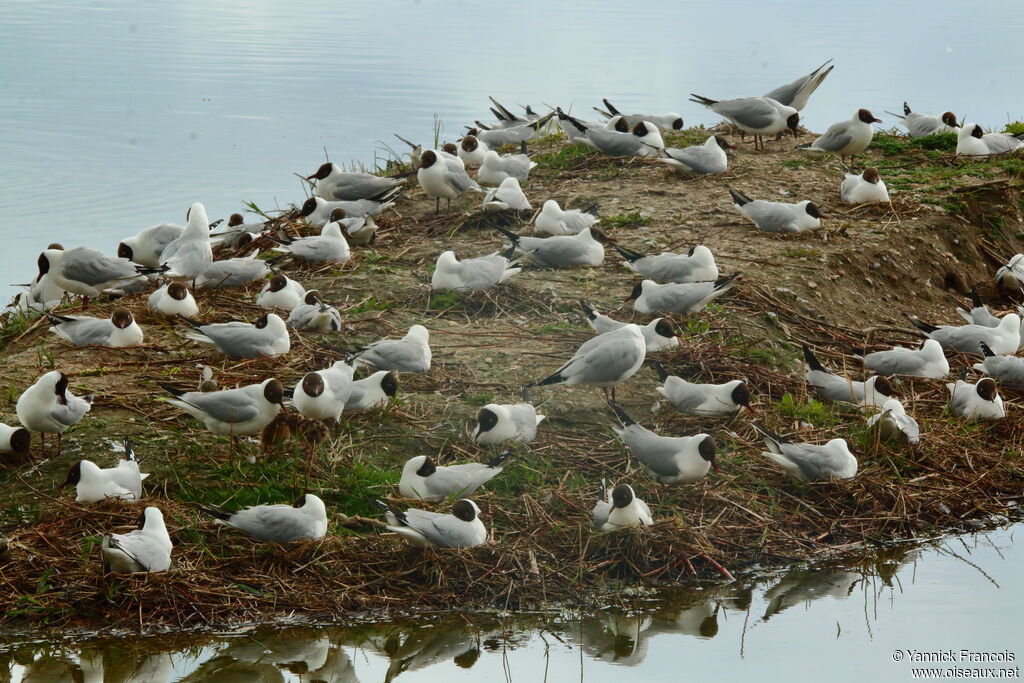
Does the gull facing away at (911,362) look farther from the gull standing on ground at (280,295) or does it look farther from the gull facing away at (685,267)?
the gull standing on ground at (280,295)

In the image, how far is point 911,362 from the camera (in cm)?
745

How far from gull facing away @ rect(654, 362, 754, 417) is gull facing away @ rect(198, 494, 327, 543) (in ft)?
7.42

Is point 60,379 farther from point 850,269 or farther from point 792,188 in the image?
point 792,188

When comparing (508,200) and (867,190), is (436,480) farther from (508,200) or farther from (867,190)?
(867,190)

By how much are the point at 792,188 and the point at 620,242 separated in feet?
7.12

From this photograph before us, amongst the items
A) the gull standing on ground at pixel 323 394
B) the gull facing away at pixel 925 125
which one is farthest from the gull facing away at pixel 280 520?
the gull facing away at pixel 925 125

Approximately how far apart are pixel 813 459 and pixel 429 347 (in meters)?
2.43

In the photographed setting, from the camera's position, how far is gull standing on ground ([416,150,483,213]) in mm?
9727

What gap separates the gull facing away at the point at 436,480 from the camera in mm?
5742

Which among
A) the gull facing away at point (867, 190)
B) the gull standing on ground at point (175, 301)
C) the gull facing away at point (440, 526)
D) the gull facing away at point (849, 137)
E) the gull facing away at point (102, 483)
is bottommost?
the gull facing away at point (102, 483)

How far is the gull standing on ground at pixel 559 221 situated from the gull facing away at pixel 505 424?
278 cm

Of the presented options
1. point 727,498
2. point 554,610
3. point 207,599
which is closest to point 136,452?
point 207,599

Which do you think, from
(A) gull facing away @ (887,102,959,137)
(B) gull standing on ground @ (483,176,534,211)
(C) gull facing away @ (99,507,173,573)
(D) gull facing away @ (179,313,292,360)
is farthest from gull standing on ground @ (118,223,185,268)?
(A) gull facing away @ (887,102,959,137)

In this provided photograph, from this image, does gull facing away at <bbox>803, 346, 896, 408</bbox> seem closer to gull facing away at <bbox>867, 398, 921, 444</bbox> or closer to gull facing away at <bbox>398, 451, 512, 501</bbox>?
gull facing away at <bbox>867, 398, 921, 444</bbox>
